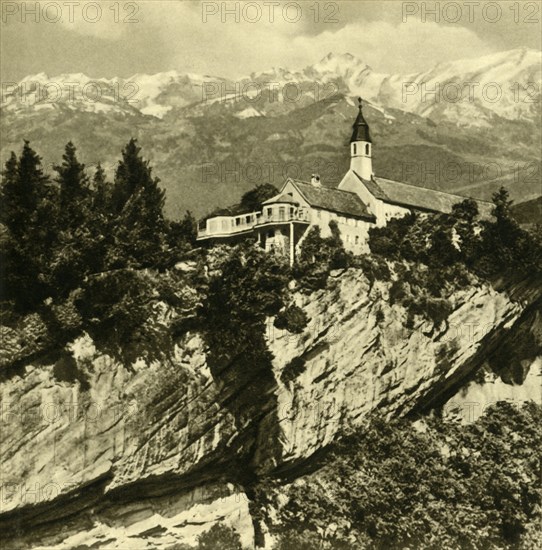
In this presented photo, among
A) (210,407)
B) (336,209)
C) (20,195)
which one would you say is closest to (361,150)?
(336,209)

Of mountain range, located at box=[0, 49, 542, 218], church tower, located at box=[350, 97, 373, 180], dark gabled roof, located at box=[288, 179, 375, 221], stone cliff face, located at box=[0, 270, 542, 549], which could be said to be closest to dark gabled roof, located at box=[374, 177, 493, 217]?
church tower, located at box=[350, 97, 373, 180]

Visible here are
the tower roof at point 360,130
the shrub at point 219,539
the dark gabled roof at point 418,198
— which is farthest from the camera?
the tower roof at point 360,130

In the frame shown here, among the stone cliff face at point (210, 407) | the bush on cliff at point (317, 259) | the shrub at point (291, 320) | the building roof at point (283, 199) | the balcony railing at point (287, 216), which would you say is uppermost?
the building roof at point (283, 199)

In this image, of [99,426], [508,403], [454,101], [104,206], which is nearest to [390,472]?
[508,403]

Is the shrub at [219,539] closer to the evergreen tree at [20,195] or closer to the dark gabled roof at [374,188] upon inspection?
the evergreen tree at [20,195]

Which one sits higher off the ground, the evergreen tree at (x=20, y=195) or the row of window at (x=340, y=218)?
the evergreen tree at (x=20, y=195)

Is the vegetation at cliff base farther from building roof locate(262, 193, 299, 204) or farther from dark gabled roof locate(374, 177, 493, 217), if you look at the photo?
dark gabled roof locate(374, 177, 493, 217)

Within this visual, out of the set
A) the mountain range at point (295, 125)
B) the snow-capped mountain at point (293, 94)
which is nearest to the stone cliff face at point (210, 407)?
the mountain range at point (295, 125)

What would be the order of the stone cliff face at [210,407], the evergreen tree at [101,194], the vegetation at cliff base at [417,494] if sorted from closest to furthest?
the stone cliff face at [210,407]
the vegetation at cliff base at [417,494]
the evergreen tree at [101,194]
